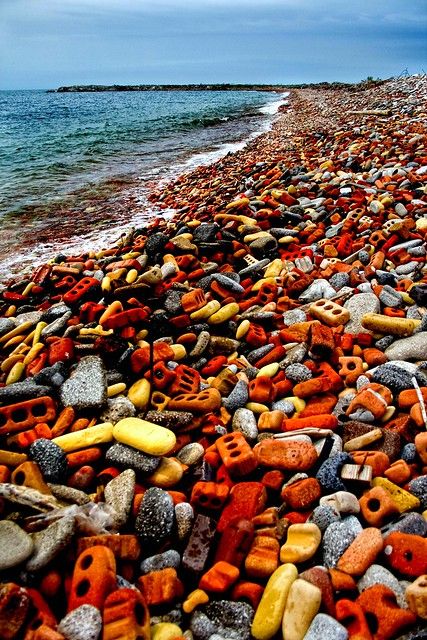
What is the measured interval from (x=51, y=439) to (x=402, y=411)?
211 cm

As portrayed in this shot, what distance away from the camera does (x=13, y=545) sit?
189 centimetres

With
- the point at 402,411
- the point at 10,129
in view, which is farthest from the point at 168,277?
the point at 10,129

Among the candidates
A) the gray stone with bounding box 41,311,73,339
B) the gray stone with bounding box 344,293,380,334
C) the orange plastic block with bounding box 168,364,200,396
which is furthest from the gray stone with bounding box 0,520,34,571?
the gray stone with bounding box 344,293,380,334

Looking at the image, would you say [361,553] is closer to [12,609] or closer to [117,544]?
[117,544]

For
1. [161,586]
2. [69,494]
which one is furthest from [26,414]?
[161,586]

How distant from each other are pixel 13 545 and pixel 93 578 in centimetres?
40

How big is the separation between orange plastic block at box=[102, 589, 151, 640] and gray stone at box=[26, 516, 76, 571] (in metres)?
0.34

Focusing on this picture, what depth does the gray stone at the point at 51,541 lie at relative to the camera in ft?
6.16

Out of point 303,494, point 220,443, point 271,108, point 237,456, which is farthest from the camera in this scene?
point 271,108

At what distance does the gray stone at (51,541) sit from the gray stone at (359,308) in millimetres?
2431

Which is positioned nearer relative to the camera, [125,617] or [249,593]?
[125,617]

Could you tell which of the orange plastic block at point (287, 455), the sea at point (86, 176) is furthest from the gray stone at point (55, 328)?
the sea at point (86, 176)

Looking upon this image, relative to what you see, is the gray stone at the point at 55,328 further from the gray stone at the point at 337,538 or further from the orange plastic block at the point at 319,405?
the gray stone at the point at 337,538

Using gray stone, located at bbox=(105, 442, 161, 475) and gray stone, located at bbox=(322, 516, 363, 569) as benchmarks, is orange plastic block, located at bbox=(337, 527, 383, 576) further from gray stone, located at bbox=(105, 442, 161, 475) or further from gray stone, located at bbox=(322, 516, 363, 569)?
gray stone, located at bbox=(105, 442, 161, 475)
